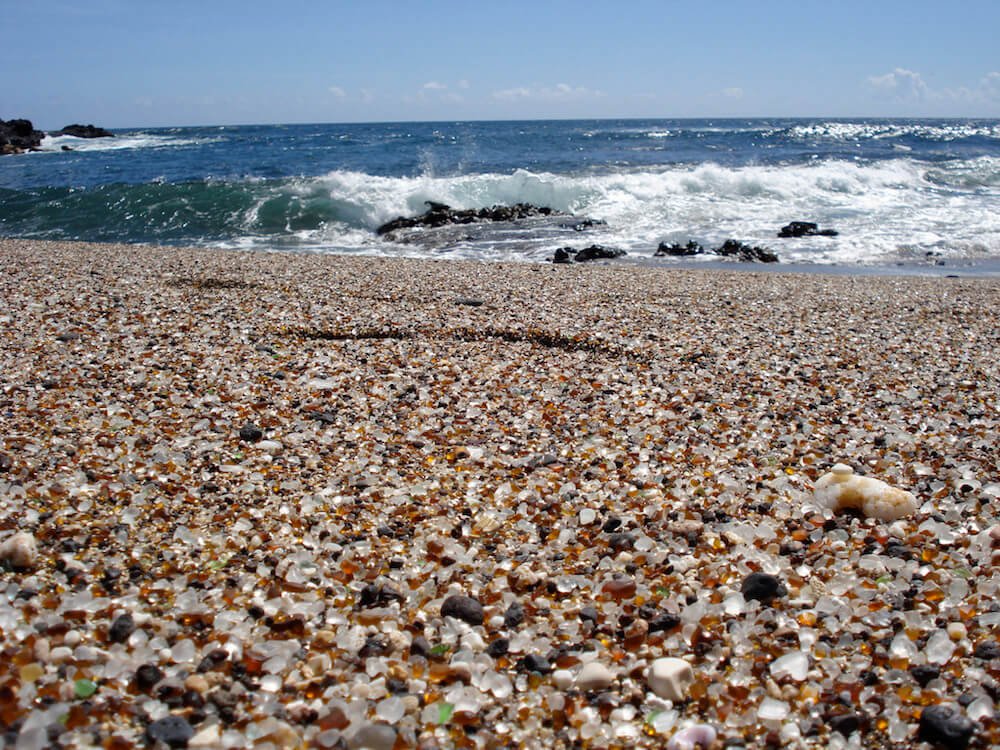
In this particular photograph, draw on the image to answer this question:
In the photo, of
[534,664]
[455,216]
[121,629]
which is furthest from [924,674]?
[455,216]

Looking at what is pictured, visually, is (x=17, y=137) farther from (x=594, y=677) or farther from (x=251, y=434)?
(x=594, y=677)

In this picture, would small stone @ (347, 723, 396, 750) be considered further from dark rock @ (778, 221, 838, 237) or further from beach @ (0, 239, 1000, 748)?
dark rock @ (778, 221, 838, 237)

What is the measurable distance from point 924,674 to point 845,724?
17.1 inches

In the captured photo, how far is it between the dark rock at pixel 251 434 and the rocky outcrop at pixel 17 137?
61.0 m

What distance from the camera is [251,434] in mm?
4422

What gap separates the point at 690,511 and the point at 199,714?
95.7 inches

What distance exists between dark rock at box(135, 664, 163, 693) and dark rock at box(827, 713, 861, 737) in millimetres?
2227

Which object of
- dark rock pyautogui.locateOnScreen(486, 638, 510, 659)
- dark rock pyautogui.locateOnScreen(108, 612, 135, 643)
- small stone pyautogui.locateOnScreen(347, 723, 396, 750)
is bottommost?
small stone pyautogui.locateOnScreen(347, 723, 396, 750)

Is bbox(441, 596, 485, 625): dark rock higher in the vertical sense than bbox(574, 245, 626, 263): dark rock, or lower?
lower

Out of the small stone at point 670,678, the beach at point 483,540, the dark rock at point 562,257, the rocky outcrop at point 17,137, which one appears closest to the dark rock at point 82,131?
the rocky outcrop at point 17,137

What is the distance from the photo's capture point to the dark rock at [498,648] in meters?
2.64

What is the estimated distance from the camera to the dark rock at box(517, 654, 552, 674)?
8.39 ft

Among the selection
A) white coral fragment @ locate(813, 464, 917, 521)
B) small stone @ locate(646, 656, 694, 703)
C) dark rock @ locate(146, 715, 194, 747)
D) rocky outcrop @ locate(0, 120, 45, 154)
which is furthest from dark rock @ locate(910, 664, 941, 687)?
rocky outcrop @ locate(0, 120, 45, 154)

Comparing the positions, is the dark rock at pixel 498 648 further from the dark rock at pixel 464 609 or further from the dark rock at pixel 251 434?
the dark rock at pixel 251 434
